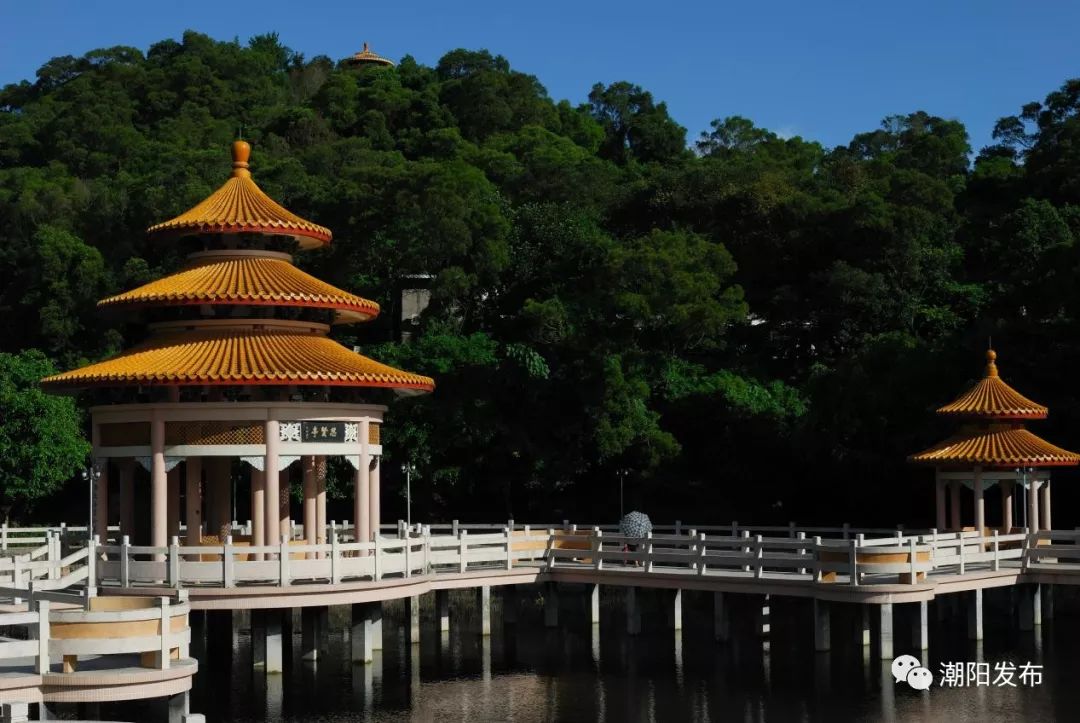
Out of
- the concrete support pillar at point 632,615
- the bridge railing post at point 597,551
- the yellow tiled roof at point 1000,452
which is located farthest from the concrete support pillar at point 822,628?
the yellow tiled roof at point 1000,452

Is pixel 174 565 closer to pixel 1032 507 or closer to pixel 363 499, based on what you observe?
pixel 363 499

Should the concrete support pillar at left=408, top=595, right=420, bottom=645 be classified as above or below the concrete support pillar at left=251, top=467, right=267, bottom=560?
below

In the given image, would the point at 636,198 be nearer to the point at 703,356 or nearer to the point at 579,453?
the point at 703,356

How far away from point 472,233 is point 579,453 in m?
10.6

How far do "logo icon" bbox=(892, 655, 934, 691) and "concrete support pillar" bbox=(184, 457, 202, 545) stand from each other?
559 inches

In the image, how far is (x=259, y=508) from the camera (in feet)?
103

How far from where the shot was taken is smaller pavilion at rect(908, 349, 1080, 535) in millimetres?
38219

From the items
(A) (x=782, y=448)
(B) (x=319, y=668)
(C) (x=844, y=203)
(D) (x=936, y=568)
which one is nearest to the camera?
(B) (x=319, y=668)

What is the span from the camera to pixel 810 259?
217 ft

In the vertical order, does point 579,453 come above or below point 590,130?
below

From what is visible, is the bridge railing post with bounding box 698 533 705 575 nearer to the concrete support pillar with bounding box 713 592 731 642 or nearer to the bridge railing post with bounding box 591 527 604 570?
the concrete support pillar with bounding box 713 592 731 642

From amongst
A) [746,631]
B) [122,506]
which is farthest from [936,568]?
[122,506]

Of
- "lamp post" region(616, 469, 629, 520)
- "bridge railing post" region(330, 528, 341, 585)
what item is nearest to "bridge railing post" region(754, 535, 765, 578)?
"bridge railing post" region(330, 528, 341, 585)

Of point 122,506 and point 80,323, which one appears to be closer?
→ point 122,506
